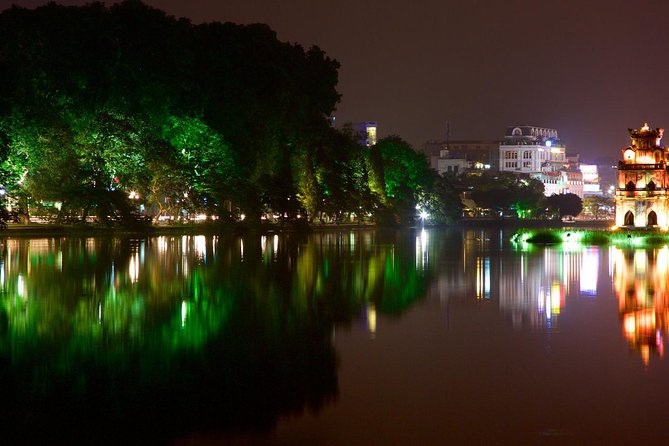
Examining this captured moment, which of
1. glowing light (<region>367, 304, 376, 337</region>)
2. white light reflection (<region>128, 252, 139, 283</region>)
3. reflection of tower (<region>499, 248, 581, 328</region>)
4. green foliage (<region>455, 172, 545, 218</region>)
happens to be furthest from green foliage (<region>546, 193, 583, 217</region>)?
glowing light (<region>367, 304, 376, 337</region>)

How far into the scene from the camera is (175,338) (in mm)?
16438

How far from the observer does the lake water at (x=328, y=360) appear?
10594mm

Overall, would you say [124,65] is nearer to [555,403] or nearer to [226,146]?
[226,146]

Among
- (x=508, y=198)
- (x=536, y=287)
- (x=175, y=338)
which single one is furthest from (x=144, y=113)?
(x=508, y=198)

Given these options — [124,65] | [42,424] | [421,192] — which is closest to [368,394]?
[42,424]

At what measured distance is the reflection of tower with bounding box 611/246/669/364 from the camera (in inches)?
664

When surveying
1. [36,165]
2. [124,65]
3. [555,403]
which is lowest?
[555,403]

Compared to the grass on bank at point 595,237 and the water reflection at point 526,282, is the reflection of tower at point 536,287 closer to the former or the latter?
the water reflection at point 526,282

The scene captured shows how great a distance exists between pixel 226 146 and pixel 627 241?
28.2 metres

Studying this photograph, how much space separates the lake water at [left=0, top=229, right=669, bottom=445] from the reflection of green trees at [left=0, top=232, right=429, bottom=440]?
5 centimetres

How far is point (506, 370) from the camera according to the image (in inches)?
549

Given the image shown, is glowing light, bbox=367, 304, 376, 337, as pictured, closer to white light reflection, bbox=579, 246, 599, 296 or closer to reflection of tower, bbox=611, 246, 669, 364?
reflection of tower, bbox=611, 246, 669, 364

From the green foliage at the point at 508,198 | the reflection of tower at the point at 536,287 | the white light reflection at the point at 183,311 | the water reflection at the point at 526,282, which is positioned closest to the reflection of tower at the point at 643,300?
the water reflection at the point at 526,282

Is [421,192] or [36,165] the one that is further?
[421,192]
